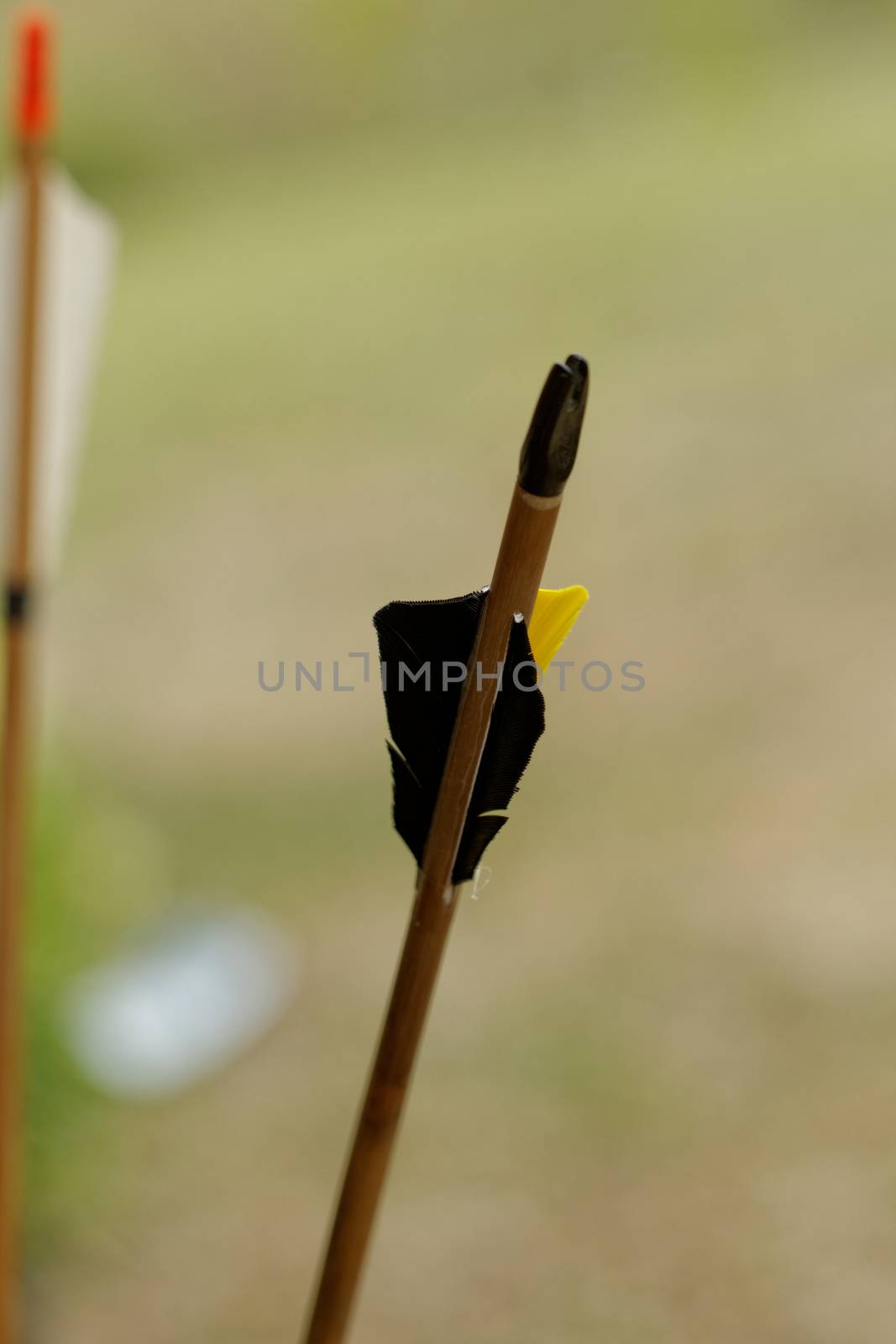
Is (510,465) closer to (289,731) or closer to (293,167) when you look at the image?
(289,731)

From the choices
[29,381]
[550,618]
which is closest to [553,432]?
[550,618]

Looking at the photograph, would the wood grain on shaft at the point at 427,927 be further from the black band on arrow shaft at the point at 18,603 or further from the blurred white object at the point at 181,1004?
the blurred white object at the point at 181,1004

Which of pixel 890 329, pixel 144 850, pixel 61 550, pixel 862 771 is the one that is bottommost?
pixel 144 850

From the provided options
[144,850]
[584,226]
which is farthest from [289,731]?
[584,226]

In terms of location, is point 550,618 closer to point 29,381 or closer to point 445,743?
point 445,743

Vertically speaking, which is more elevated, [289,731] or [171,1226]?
[289,731]

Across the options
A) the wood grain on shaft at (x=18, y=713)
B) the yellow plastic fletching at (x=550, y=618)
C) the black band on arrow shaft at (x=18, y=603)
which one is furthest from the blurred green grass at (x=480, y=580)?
the yellow plastic fletching at (x=550, y=618)

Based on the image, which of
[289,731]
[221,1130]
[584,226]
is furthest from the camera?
[584,226]
